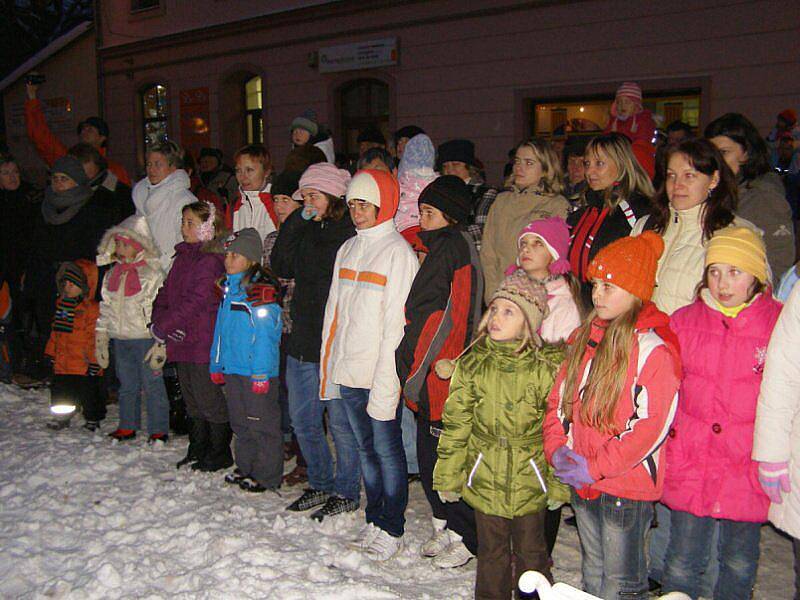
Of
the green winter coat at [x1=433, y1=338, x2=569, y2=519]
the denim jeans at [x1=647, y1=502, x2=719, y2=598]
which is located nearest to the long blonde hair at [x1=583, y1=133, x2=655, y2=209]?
the green winter coat at [x1=433, y1=338, x2=569, y2=519]

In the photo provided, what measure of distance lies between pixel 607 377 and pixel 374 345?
145 centimetres

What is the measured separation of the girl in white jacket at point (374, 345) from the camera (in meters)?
3.97

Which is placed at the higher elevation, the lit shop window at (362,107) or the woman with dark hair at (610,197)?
the lit shop window at (362,107)

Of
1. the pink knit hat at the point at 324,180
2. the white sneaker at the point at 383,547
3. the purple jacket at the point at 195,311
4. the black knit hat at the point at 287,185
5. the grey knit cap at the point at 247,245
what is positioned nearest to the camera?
the white sneaker at the point at 383,547

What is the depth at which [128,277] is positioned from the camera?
19.2ft

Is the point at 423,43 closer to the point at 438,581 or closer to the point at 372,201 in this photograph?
the point at 372,201

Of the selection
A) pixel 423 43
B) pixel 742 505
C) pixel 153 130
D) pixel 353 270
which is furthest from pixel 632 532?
pixel 153 130

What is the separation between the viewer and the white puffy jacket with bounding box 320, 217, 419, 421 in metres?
3.95

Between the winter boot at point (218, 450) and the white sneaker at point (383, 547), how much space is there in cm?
169

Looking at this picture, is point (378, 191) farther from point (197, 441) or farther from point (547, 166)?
point (197, 441)

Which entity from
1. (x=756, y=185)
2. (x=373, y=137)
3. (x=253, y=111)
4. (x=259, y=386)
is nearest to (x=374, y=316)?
(x=259, y=386)

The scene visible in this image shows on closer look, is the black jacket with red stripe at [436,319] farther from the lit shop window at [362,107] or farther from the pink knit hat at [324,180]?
the lit shop window at [362,107]

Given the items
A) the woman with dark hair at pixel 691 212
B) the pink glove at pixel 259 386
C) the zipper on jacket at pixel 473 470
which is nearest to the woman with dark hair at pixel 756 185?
the woman with dark hair at pixel 691 212

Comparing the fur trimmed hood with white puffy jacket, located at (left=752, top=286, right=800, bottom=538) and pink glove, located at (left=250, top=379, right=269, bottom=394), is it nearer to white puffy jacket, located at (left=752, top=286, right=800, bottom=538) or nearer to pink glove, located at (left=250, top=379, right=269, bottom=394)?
pink glove, located at (left=250, top=379, right=269, bottom=394)
